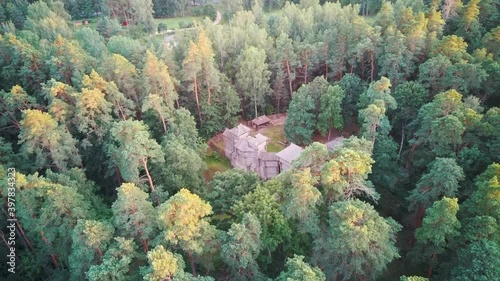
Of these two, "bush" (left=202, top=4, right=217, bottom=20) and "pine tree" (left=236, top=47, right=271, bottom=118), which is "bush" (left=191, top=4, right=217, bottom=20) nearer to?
"bush" (left=202, top=4, right=217, bottom=20)

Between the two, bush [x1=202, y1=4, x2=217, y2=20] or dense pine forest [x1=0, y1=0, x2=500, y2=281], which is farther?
bush [x1=202, y1=4, x2=217, y2=20]

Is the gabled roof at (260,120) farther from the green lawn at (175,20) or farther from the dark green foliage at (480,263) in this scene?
the green lawn at (175,20)

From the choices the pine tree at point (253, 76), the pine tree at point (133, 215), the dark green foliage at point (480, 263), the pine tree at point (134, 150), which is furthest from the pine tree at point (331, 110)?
the pine tree at point (133, 215)

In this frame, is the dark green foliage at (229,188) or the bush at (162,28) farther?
the bush at (162,28)

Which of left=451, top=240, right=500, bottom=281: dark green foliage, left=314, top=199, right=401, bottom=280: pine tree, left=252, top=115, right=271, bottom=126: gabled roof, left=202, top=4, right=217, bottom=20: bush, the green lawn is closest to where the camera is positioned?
left=451, top=240, right=500, bottom=281: dark green foliage

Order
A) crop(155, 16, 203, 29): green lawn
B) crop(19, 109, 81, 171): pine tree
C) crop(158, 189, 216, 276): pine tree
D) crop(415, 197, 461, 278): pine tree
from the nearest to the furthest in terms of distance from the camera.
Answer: crop(158, 189, 216, 276): pine tree
crop(415, 197, 461, 278): pine tree
crop(19, 109, 81, 171): pine tree
crop(155, 16, 203, 29): green lawn

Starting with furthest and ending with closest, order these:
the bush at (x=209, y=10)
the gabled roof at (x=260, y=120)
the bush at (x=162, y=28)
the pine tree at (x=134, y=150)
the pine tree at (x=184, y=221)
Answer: the bush at (x=209, y=10), the bush at (x=162, y=28), the gabled roof at (x=260, y=120), the pine tree at (x=134, y=150), the pine tree at (x=184, y=221)

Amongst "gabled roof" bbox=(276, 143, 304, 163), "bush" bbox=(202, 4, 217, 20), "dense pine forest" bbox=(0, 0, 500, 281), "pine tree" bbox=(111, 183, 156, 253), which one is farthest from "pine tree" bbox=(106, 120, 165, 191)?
"bush" bbox=(202, 4, 217, 20)

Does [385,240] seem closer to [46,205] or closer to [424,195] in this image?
[424,195]

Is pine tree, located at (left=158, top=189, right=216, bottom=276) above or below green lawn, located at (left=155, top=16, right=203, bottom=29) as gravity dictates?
above

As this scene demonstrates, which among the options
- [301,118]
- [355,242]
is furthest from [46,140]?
[301,118]
